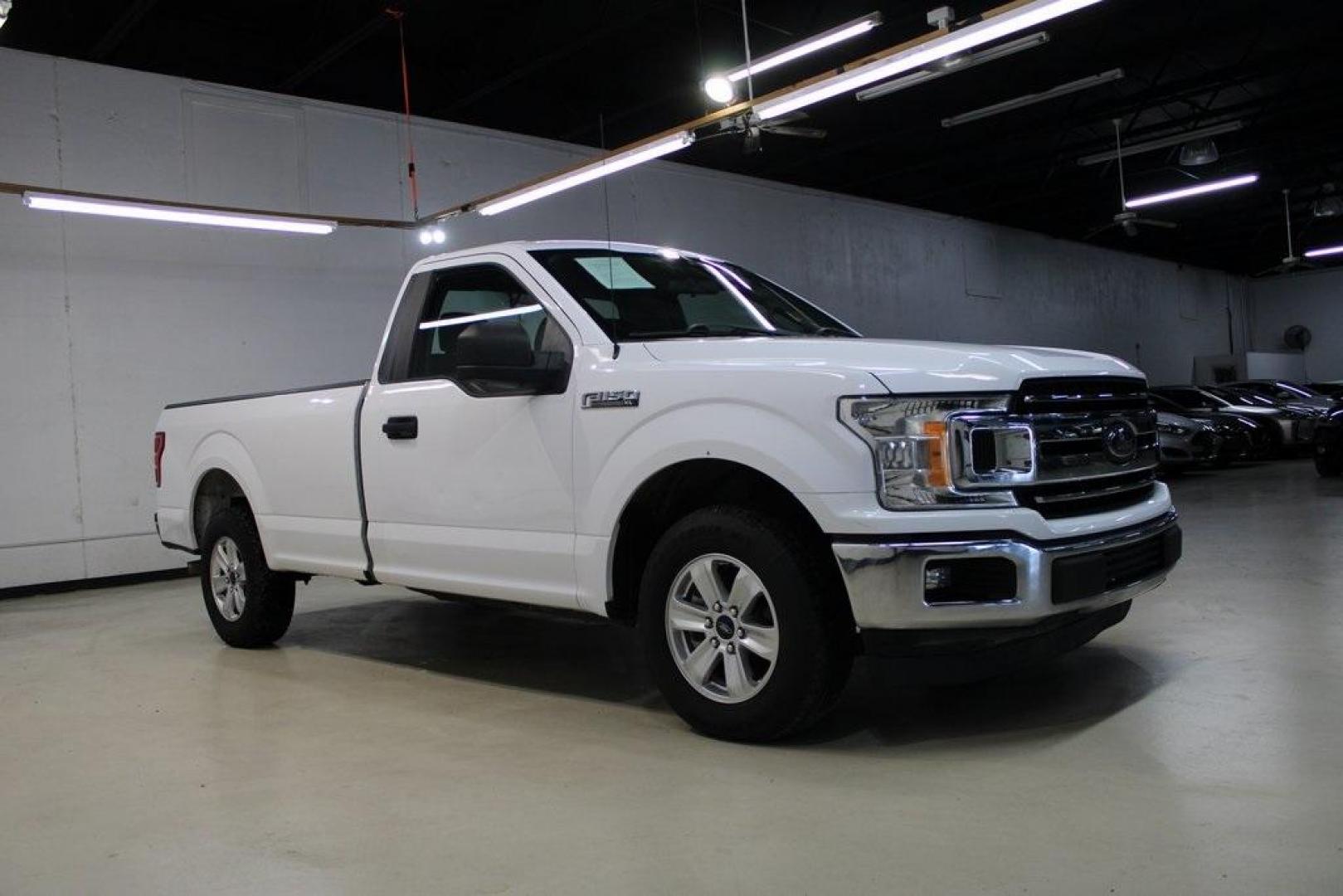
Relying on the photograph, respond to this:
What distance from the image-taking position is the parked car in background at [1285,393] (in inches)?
685

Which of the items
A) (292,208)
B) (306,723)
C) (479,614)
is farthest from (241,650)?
(292,208)

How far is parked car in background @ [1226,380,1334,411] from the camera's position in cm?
1740

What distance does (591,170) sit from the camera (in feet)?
28.4

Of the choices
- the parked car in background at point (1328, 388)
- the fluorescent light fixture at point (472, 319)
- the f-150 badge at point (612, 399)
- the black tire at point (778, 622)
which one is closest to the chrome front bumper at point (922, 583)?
the black tire at point (778, 622)

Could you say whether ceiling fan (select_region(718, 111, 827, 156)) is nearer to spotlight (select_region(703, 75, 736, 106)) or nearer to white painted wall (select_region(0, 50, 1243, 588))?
spotlight (select_region(703, 75, 736, 106))

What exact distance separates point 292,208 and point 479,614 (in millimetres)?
5629

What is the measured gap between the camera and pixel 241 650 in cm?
577

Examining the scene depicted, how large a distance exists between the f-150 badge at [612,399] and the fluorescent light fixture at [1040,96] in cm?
909

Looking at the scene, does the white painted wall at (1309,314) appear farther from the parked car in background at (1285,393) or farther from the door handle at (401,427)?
the door handle at (401,427)

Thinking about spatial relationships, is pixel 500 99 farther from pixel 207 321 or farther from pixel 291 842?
pixel 291 842

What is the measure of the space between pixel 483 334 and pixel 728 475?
1029 mm

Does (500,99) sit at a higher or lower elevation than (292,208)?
higher

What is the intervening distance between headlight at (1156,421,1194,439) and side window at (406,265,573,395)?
11918 millimetres

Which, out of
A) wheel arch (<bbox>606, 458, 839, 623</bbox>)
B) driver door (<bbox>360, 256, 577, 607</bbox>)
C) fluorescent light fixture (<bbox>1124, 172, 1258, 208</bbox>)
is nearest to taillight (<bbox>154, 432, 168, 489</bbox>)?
driver door (<bbox>360, 256, 577, 607</bbox>)
